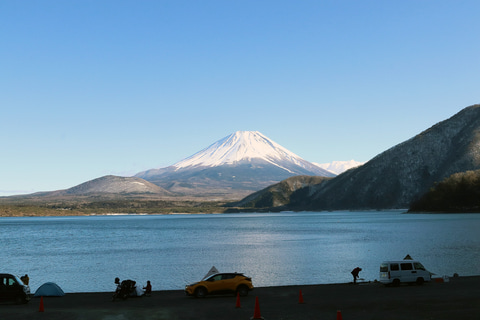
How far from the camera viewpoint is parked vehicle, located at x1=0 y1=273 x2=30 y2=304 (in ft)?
121

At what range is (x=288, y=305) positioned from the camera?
34.5m

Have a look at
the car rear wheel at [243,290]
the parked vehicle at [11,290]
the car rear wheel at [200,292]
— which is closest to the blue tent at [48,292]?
the parked vehicle at [11,290]

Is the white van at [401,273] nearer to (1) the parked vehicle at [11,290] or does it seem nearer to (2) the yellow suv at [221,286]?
(2) the yellow suv at [221,286]

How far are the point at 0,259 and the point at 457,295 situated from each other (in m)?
85.3

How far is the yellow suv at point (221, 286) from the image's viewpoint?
39.7 metres

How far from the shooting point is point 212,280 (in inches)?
1574

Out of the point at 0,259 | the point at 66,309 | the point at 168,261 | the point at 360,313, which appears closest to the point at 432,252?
the point at 168,261

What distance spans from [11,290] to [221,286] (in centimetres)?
1474

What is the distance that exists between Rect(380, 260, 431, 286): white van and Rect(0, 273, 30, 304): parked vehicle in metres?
28.0

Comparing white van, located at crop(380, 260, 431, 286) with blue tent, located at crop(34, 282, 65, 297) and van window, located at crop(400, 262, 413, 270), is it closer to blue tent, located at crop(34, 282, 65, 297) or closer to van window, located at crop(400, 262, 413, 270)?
van window, located at crop(400, 262, 413, 270)

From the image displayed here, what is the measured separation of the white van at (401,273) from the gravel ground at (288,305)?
0.97 metres

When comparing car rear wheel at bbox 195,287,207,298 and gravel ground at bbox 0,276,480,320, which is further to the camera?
car rear wheel at bbox 195,287,207,298

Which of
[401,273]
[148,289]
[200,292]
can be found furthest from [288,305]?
[401,273]

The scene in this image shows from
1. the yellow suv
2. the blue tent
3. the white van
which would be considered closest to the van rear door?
the white van
